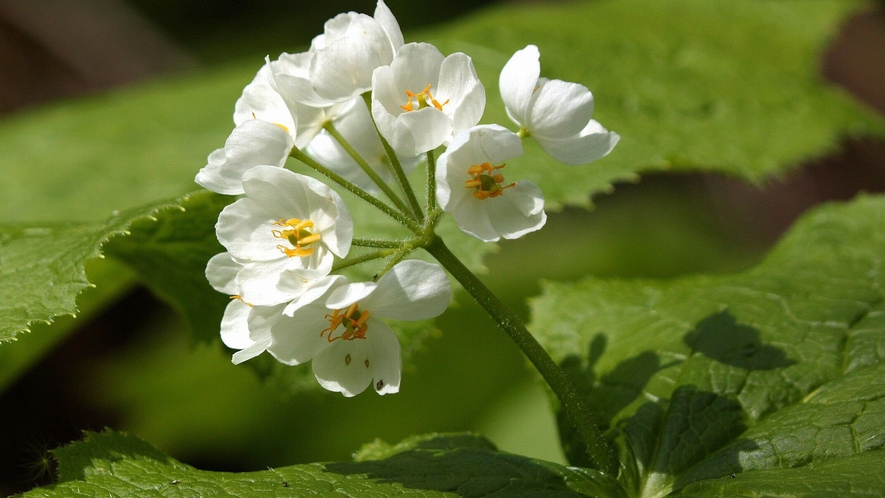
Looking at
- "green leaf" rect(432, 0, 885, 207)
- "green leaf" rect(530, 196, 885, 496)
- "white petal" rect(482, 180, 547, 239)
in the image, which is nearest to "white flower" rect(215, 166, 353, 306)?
"white petal" rect(482, 180, 547, 239)

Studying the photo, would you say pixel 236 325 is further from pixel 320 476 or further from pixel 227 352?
pixel 227 352

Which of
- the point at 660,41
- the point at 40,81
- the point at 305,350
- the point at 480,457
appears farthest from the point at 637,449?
the point at 40,81

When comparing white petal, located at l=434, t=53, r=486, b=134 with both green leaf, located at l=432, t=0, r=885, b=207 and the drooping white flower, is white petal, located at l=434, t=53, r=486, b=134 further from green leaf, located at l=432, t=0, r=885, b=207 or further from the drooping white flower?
green leaf, located at l=432, t=0, r=885, b=207

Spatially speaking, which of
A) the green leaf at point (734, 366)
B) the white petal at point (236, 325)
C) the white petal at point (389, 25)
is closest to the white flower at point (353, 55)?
the white petal at point (389, 25)

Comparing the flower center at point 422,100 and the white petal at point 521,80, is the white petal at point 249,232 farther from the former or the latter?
the white petal at point 521,80

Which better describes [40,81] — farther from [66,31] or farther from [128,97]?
[128,97]

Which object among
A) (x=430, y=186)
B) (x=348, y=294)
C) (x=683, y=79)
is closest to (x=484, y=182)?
(x=430, y=186)
